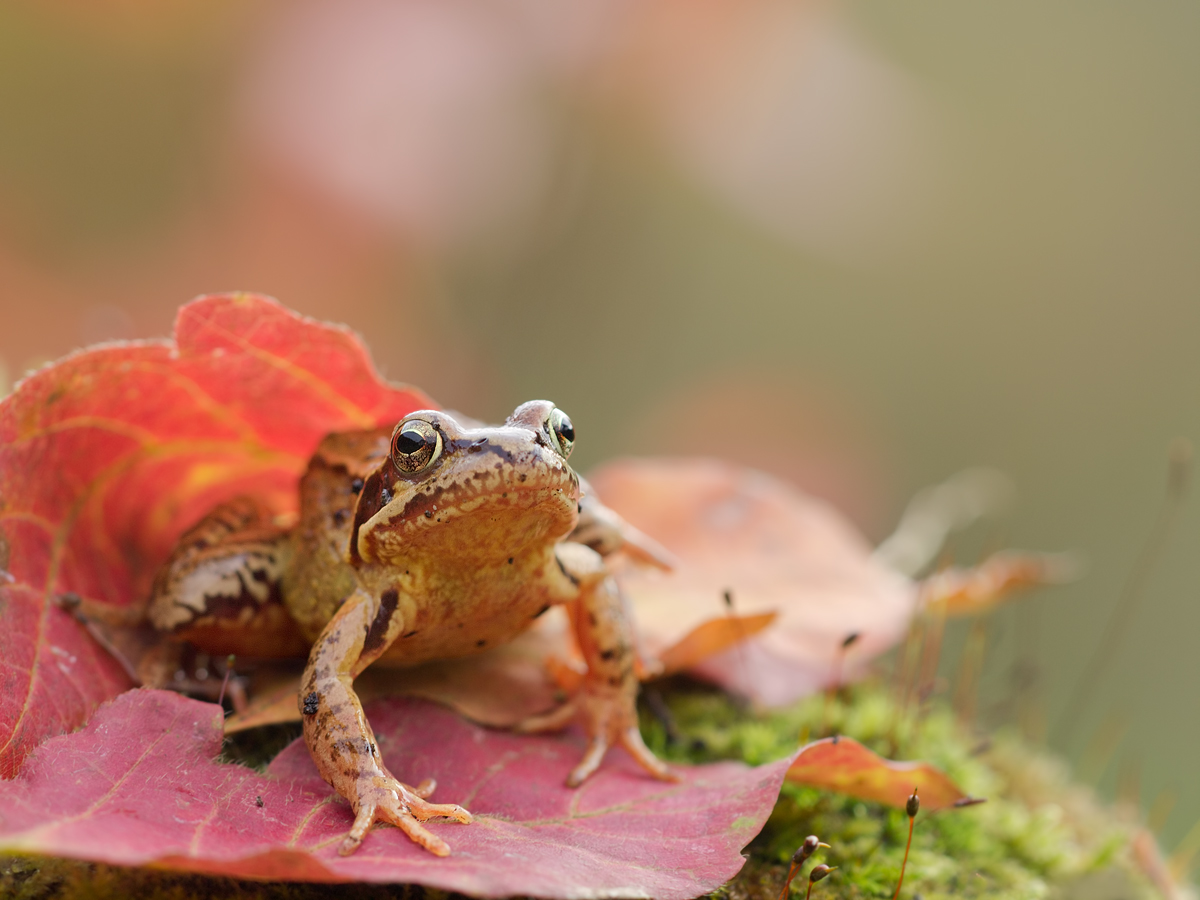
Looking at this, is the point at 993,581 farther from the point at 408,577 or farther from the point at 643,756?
the point at 408,577

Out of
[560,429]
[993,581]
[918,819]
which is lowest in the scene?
[918,819]

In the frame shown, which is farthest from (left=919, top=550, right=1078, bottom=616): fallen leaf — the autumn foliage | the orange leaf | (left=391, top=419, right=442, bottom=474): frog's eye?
(left=391, top=419, right=442, bottom=474): frog's eye

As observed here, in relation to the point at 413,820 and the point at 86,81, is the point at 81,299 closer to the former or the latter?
the point at 86,81

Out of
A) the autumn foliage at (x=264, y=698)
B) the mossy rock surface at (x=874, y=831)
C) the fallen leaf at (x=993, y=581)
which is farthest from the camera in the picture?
the fallen leaf at (x=993, y=581)

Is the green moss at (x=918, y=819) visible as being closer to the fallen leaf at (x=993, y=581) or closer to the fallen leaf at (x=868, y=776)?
the fallen leaf at (x=868, y=776)

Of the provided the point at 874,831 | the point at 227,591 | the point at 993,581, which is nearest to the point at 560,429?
the point at 227,591

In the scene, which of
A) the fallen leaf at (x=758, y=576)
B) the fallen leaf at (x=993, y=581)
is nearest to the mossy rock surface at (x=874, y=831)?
the fallen leaf at (x=758, y=576)

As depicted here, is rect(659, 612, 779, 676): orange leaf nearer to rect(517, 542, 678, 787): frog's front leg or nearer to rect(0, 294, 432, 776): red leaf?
rect(517, 542, 678, 787): frog's front leg
